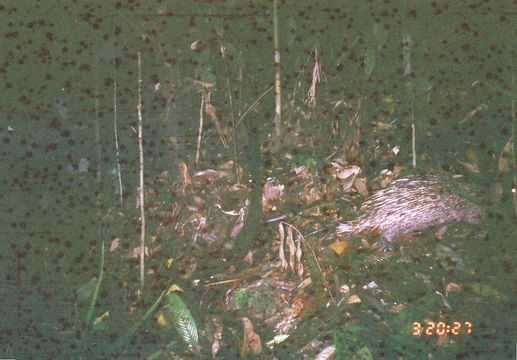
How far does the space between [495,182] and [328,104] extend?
1.83ft

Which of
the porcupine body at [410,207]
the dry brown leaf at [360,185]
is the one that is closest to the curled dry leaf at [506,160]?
the porcupine body at [410,207]

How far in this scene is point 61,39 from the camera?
2.21m

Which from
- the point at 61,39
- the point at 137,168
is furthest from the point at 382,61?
the point at 61,39

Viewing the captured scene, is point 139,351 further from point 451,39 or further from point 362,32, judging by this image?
point 451,39

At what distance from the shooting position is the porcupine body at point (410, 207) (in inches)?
90.1

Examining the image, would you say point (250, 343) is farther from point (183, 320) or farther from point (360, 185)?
point (360, 185)

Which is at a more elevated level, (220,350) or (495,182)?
(495,182)

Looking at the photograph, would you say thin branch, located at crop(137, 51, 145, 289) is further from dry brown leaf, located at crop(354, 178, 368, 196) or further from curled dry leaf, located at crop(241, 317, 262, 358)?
dry brown leaf, located at crop(354, 178, 368, 196)
